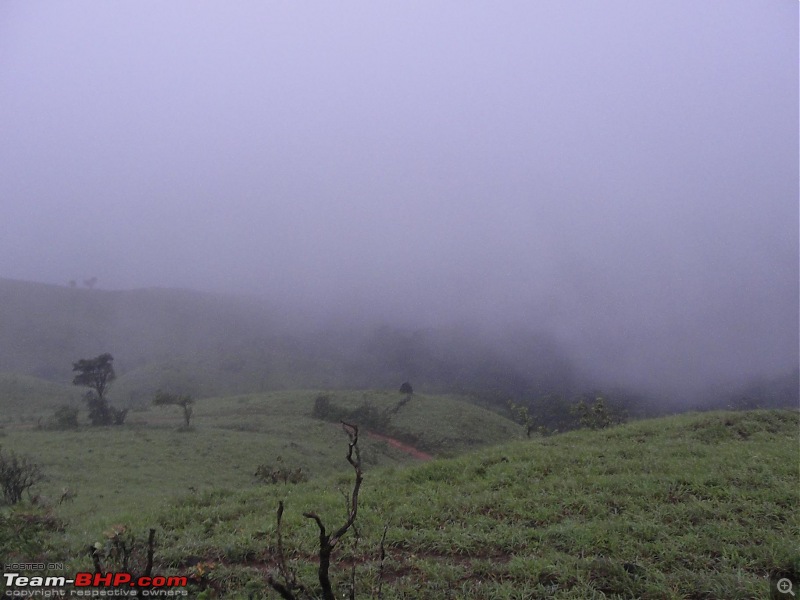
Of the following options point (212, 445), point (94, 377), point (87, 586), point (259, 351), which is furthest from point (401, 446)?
point (259, 351)

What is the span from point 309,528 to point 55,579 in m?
2.92

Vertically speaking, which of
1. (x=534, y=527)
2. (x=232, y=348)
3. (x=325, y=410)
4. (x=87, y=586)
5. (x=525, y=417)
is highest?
(x=232, y=348)

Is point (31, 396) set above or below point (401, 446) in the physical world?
above

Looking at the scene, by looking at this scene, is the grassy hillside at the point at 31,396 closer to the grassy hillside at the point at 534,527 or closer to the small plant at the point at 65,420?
the small plant at the point at 65,420

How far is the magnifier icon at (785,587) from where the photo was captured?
14.7ft

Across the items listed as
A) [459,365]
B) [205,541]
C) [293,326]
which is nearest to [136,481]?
[205,541]

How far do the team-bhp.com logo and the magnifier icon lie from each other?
16.9ft

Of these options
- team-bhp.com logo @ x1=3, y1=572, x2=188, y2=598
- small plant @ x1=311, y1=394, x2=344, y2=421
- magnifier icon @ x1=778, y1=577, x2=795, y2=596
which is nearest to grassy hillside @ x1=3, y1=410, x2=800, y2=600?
magnifier icon @ x1=778, y1=577, x2=795, y2=596

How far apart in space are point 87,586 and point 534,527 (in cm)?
506

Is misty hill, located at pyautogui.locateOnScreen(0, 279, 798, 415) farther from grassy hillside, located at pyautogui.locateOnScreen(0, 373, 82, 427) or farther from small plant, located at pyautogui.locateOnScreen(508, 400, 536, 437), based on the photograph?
small plant, located at pyautogui.locateOnScreen(508, 400, 536, 437)

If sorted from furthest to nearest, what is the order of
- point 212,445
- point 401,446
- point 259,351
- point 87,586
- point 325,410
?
point 259,351
point 325,410
point 401,446
point 212,445
point 87,586

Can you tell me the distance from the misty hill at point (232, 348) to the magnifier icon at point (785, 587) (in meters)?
73.4

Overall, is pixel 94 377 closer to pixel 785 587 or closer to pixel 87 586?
pixel 87 586

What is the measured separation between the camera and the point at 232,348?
Answer: 95812 mm
